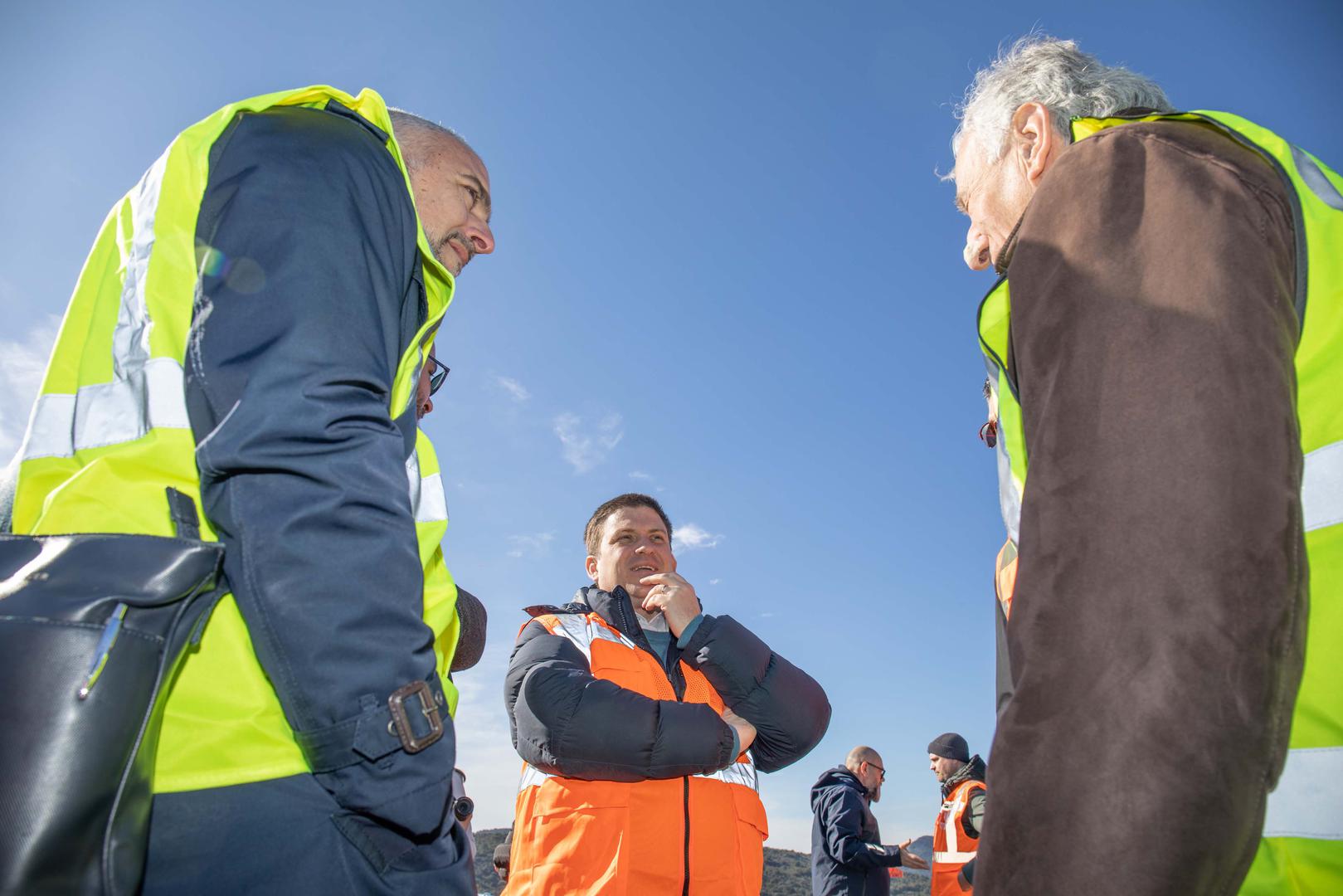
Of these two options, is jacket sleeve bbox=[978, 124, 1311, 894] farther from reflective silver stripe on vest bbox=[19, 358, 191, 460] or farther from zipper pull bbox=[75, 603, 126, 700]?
reflective silver stripe on vest bbox=[19, 358, 191, 460]

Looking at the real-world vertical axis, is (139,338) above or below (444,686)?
above

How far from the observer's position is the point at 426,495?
1807 millimetres

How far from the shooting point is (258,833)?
120cm

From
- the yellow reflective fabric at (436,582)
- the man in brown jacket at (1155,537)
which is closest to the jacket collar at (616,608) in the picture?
the yellow reflective fabric at (436,582)

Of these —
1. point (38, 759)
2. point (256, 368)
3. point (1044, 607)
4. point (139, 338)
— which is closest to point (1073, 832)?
point (1044, 607)

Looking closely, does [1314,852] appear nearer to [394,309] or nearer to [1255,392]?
[1255,392]

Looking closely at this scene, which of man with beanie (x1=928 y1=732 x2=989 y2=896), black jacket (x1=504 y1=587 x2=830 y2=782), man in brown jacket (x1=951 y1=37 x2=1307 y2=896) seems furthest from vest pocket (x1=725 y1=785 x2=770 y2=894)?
man with beanie (x1=928 y1=732 x2=989 y2=896)

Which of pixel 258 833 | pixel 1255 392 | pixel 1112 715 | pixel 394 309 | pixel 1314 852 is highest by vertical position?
pixel 394 309

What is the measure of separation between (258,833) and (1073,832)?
113 cm

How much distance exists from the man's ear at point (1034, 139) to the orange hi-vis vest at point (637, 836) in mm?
2370

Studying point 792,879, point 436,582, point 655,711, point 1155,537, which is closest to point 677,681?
point 655,711

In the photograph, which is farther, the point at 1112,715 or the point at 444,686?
the point at 444,686

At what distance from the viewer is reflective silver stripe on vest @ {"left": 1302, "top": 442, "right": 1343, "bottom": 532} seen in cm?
103

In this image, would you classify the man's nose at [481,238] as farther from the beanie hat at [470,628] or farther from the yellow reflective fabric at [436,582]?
the beanie hat at [470,628]
